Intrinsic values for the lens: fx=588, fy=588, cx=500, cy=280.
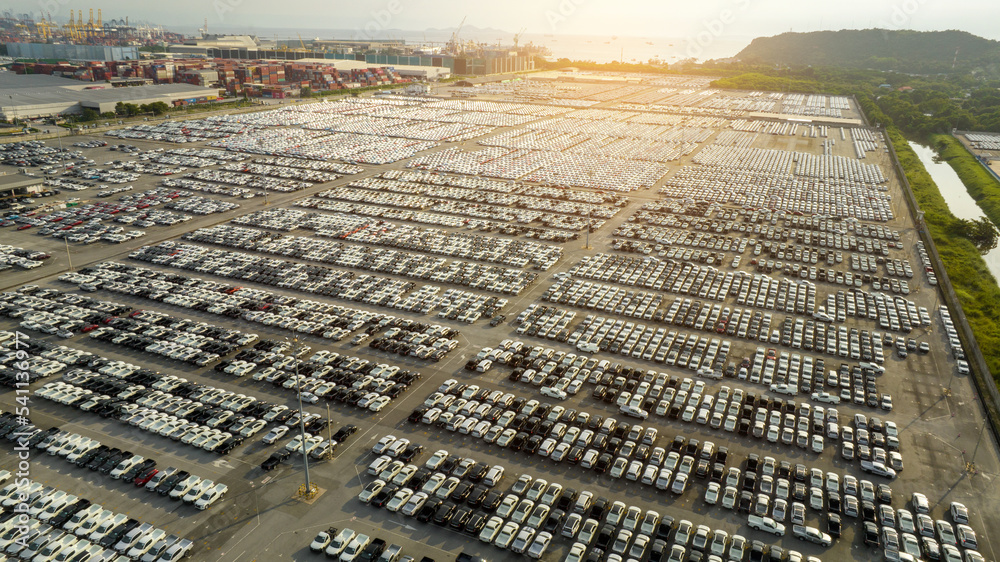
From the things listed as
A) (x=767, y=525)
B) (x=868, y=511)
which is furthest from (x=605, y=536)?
(x=868, y=511)

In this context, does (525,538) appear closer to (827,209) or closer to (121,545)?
(121,545)

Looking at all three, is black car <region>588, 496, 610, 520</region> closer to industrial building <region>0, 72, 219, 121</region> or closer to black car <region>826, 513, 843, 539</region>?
black car <region>826, 513, 843, 539</region>

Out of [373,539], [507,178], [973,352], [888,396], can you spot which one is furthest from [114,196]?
[973,352]

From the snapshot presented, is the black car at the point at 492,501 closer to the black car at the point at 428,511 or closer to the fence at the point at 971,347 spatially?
the black car at the point at 428,511

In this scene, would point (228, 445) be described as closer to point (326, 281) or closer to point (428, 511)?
point (428, 511)

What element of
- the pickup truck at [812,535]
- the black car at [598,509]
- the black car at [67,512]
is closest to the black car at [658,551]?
the black car at [598,509]

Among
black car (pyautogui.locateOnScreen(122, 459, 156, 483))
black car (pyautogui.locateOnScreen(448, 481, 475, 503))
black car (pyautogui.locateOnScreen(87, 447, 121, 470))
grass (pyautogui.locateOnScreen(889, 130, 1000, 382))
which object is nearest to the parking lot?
black car (pyautogui.locateOnScreen(122, 459, 156, 483))
